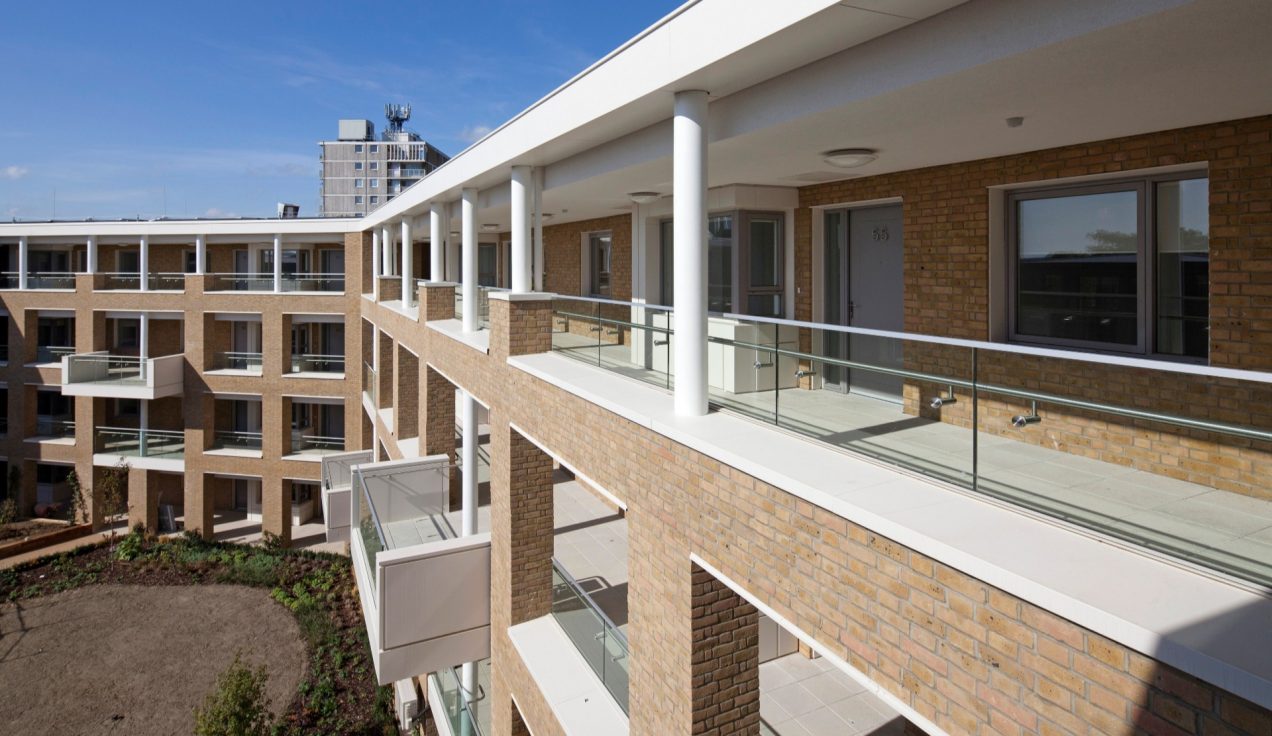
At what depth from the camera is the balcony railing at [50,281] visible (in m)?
29.6

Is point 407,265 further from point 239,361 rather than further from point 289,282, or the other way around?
point 239,361

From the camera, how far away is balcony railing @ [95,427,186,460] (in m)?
28.5

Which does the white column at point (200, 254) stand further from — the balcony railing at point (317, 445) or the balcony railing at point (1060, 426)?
the balcony railing at point (1060, 426)

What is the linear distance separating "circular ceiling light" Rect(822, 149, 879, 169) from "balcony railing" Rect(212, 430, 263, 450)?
27.6 metres

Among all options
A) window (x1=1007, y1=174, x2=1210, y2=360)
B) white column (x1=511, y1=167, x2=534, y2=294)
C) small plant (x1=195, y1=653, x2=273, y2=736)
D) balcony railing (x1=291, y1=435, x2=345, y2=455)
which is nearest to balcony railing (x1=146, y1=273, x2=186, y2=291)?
balcony railing (x1=291, y1=435, x2=345, y2=455)

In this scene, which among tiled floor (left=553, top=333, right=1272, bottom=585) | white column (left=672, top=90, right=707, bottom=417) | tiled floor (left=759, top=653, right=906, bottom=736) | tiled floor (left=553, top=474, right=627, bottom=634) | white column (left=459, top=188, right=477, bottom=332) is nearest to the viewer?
tiled floor (left=553, top=333, right=1272, bottom=585)

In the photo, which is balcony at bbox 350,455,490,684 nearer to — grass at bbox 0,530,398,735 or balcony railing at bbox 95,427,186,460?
grass at bbox 0,530,398,735

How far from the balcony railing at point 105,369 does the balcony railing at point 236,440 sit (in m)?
3.23

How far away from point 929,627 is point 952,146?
14.8 feet

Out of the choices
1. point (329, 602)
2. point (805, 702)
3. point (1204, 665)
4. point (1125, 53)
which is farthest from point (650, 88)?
point (329, 602)

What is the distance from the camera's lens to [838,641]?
4.00m

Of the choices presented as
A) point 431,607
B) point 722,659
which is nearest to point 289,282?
point 431,607

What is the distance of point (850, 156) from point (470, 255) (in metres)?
6.85

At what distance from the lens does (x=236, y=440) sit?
29781 millimetres
